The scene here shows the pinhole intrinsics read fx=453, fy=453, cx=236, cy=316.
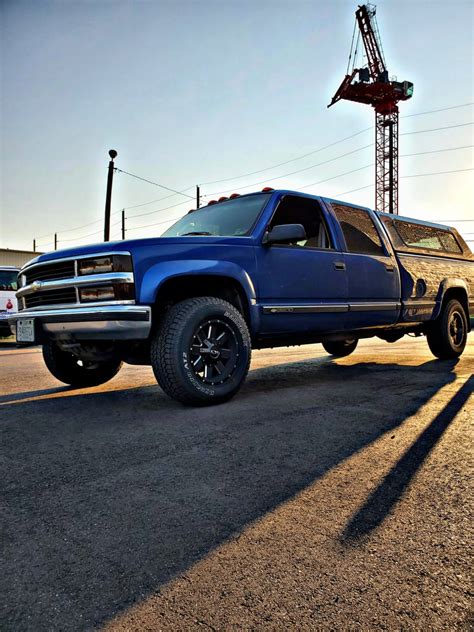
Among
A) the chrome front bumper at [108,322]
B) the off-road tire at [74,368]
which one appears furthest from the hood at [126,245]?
the off-road tire at [74,368]

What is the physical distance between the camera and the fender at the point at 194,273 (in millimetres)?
3363

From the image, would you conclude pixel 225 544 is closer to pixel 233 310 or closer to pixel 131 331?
pixel 131 331

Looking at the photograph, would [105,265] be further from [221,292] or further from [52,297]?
[221,292]

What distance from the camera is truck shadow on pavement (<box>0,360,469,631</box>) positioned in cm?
128

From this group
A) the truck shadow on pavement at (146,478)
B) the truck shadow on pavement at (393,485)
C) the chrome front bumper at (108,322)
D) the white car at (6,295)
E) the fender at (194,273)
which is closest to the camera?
the truck shadow on pavement at (146,478)

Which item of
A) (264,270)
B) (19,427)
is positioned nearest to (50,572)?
(19,427)

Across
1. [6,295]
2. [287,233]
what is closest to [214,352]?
[287,233]

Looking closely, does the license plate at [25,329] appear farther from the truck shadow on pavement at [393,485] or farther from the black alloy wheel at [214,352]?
the truck shadow on pavement at [393,485]

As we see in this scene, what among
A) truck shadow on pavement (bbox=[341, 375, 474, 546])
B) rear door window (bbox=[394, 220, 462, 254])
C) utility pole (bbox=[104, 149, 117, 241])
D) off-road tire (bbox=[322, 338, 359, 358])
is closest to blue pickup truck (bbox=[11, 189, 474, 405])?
rear door window (bbox=[394, 220, 462, 254])

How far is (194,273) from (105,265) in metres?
0.67

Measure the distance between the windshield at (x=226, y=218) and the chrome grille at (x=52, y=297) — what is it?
1.39m

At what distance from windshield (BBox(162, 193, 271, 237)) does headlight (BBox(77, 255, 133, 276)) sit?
1.21 metres

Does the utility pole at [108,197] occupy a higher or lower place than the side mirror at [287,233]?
higher

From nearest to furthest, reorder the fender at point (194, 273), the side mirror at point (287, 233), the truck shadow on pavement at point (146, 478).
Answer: the truck shadow on pavement at point (146, 478) < the fender at point (194, 273) < the side mirror at point (287, 233)
